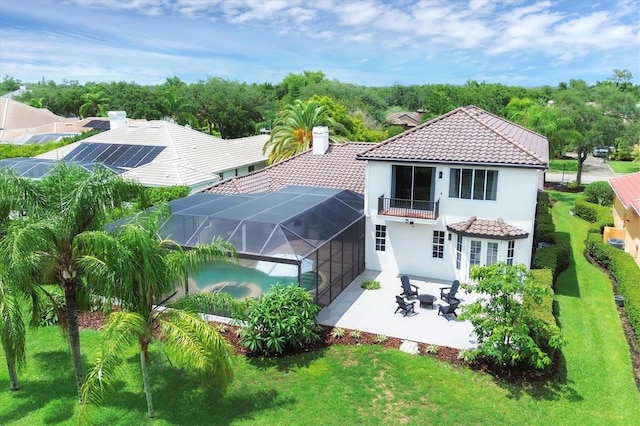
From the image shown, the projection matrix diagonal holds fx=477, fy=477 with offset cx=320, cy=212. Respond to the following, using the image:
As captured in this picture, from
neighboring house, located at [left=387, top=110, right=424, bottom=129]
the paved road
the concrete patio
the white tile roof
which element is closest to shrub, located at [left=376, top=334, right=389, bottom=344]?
the concrete patio

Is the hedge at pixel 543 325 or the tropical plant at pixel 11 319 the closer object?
the tropical plant at pixel 11 319

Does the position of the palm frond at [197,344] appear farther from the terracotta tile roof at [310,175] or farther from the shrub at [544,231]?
the shrub at [544,231]

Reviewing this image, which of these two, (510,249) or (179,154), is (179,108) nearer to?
(179,154)

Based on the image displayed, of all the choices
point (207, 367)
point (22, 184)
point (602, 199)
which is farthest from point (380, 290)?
point (602, 199)

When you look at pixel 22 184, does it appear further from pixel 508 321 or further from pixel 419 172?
pixel 419 172

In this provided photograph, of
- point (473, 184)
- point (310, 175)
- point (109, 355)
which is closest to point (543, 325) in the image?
point (473, 184)

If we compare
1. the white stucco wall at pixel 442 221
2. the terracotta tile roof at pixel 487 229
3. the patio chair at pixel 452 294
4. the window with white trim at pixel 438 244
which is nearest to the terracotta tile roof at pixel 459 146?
the white stucco wall at pixel 442 221
